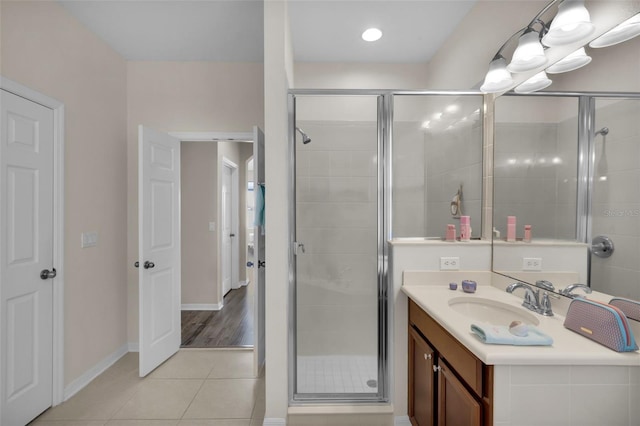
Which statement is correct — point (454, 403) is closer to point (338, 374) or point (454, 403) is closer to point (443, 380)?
point (443, 380)

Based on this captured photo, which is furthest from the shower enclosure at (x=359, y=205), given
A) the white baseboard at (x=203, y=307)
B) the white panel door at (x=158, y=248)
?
the white baseboard at (x=203, y=307)

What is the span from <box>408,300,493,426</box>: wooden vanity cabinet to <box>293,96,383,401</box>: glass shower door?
0.30m

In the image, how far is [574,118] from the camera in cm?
130

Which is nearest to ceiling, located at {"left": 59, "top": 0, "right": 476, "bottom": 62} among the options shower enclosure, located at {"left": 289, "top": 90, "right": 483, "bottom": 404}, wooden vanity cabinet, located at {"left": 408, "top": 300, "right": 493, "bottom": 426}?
shower enclosure, located at {"left": 289, "top": 90, "right": 483, "bottom": 404}

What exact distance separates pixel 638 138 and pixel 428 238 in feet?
3.68

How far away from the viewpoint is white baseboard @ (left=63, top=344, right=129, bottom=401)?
7.39ft

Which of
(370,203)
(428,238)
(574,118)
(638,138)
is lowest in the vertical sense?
(428,238)

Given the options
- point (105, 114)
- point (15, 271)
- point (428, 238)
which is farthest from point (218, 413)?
point (105, 114)

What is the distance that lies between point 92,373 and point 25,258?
117 centimetres

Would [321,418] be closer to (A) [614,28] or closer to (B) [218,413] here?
(B) [218,413]

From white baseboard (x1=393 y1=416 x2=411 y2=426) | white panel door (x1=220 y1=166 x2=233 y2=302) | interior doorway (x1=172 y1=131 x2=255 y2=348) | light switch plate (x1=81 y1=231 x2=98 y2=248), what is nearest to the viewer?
white baseboard (x1=393 y1=416 x2=411 y2=426)

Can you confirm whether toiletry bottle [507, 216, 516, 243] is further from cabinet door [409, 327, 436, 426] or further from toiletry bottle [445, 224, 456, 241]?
cabinet door [409, 327, 436, 426]

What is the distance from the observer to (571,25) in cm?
121

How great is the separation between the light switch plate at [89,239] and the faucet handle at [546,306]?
3.06m
